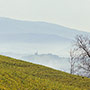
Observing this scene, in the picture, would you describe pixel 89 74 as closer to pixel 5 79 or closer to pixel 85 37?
pixel 85 37

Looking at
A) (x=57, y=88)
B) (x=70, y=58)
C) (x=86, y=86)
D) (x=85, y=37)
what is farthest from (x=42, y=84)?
(x=70, y=58)

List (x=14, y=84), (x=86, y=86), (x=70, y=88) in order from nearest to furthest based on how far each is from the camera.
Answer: (x=14, y=84), (x=70, y=88), (x=86, y=86)

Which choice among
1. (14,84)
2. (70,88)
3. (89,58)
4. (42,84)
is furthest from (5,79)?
(89,58)

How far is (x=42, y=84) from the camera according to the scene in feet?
103

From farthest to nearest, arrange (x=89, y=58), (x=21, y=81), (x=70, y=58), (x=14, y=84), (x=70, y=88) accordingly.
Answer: (x=70, y=58)
(x=89, y=58)
(x=70, y=88)
(x=21, y=81)
(x=14, y=84)

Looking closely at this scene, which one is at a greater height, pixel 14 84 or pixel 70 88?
pixel 14 84

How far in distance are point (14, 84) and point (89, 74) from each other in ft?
128

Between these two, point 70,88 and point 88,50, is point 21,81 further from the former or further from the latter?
point 88,50

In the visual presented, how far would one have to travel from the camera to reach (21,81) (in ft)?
98.1

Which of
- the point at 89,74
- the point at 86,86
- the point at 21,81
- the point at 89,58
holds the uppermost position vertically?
the point at 21,81

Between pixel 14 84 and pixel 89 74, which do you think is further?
pixel 89 74

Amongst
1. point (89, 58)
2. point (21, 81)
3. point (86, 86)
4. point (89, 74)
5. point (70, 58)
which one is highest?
point (21, 81)

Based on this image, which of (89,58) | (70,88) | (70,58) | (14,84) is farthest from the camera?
(70,58)

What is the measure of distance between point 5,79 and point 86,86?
13.8 metres
